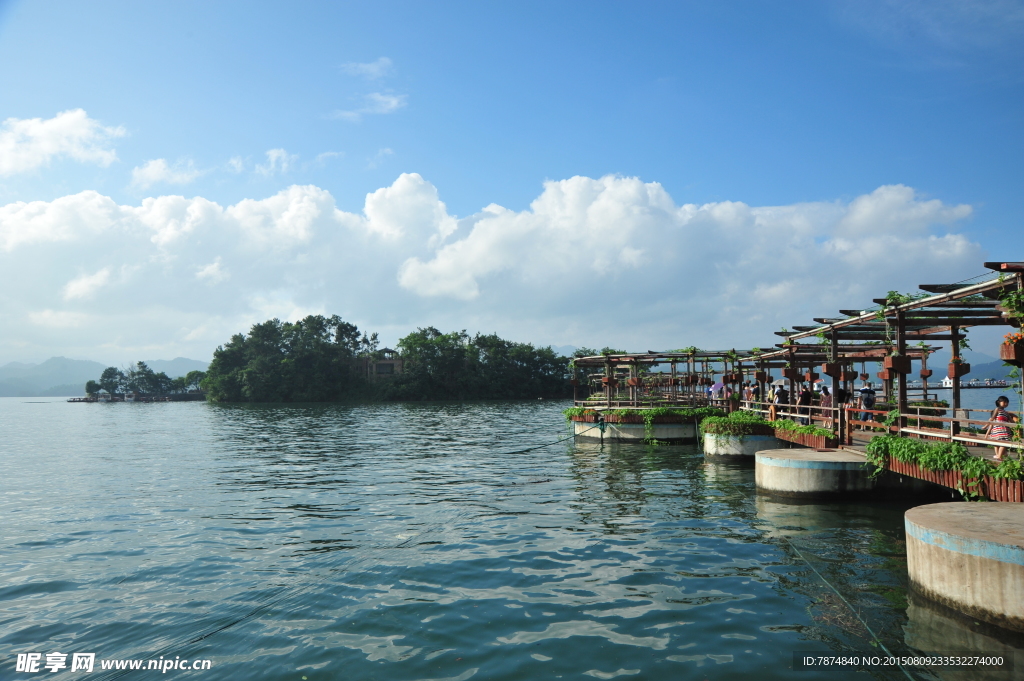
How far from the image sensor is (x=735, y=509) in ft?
51.4

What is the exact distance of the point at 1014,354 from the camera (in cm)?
1094

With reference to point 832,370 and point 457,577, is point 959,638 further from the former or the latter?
point 832,370

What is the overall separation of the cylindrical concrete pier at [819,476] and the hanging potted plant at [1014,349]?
5120 millimetres

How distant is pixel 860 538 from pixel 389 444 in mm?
26017

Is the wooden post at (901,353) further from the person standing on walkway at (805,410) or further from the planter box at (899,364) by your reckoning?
the person standing on walkway at (805,410)

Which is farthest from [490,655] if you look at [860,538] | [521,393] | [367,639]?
[521,393]

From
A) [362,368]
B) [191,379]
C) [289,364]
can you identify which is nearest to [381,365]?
[362,368]

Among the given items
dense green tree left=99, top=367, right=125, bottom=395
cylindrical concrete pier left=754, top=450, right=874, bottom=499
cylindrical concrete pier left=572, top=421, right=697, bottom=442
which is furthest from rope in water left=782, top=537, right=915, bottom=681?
dense green tree left=99, top=367, right=125, bottom=395

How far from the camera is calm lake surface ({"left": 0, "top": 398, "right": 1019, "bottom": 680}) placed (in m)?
7.95

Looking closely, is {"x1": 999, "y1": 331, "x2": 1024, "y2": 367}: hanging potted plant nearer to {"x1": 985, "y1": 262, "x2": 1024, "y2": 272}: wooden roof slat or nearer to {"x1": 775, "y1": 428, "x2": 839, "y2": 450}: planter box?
{"x1": 985, "y1": 262, "x2": 1024, "y2": 272}: wooden roof slat

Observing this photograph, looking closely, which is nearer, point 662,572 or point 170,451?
point 662,572

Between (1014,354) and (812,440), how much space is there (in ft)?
28.0

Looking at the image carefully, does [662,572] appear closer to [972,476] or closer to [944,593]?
[944,593]

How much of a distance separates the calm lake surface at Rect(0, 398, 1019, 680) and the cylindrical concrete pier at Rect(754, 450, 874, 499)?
0.48 meters
